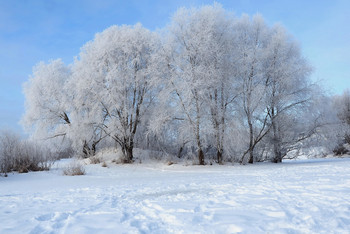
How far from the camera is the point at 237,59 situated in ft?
54.5

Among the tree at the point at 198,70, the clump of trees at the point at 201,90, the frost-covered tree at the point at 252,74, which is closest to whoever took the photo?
the tree at the point at 198,70

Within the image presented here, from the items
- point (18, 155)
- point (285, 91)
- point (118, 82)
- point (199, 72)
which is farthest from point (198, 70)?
point (18, 155)

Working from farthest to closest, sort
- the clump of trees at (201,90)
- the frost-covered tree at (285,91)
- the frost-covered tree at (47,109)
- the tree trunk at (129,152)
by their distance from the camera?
the frost-covered tree at (47,109) → the tree trunk at (129,152) → the frost-covered tree at (285,91) → the clump of trees at (201,90)

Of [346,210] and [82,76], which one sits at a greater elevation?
[82,76]

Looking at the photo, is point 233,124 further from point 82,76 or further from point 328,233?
point 328,233

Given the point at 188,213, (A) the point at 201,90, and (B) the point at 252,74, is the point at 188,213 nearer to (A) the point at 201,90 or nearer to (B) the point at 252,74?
(A) the point at 201,90

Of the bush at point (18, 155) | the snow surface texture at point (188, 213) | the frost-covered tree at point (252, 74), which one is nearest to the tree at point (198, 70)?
the frost-covered tree at point (252, 74)

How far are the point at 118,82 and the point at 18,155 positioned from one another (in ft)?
24.1

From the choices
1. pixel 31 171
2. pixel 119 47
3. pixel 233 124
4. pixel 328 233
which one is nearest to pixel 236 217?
pixel 328 233

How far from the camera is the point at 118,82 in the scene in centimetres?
1670

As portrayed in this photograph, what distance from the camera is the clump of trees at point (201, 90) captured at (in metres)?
15.2

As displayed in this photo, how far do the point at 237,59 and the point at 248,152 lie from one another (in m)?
6.80

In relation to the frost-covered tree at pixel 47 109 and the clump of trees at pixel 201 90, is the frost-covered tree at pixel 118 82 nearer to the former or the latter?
the clump of trees at pixel 201 90

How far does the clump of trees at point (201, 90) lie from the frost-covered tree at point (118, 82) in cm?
7
